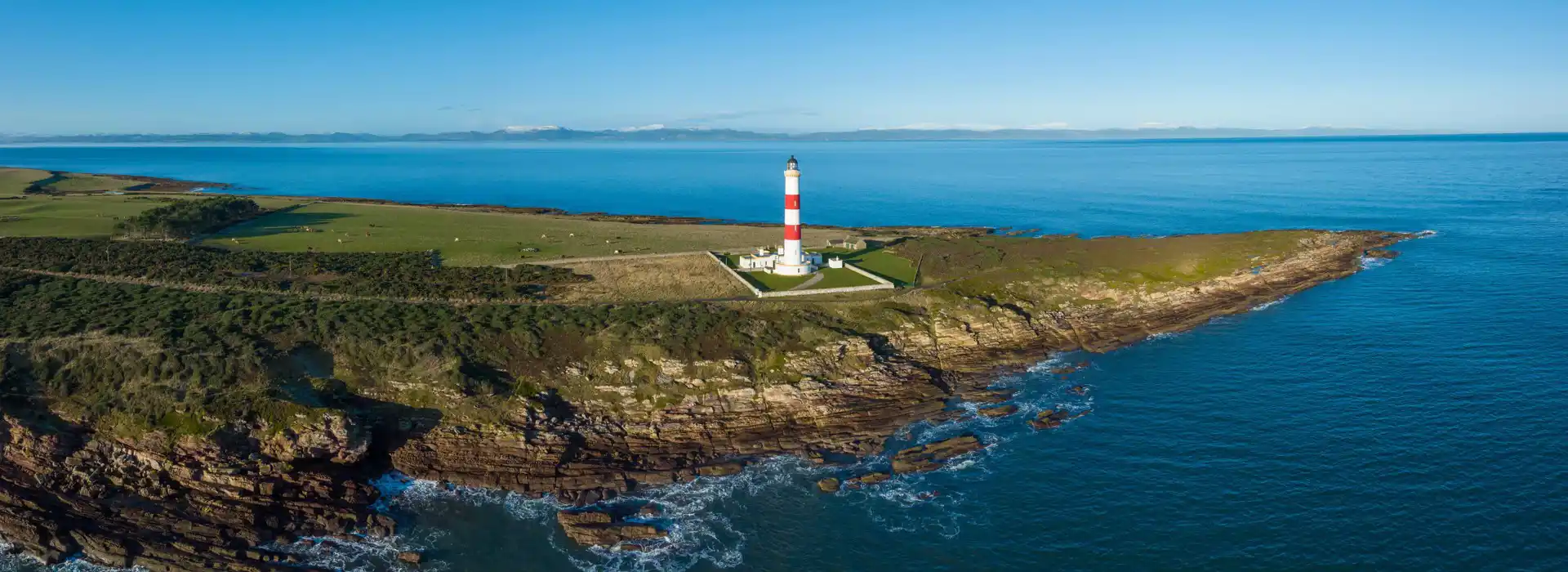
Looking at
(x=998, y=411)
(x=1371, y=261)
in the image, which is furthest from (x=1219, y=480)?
(x=1371, y=261)

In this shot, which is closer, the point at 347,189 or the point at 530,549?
the point at 530,549

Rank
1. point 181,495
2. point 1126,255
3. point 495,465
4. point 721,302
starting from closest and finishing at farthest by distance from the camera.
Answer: point 181,495 < point 495,465 < point 721,302 < point 1126,255

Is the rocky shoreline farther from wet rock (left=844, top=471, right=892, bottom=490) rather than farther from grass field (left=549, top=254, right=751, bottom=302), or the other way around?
grass field (left=549, top=254, right=751, bottom=302)

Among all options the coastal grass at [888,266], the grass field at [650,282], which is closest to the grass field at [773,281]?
the grass field at [650,282]

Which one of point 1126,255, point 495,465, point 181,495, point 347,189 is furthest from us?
point 347,189

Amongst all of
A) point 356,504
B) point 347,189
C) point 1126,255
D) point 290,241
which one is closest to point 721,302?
point 356,504

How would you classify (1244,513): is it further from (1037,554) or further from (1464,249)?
(1464,249)
